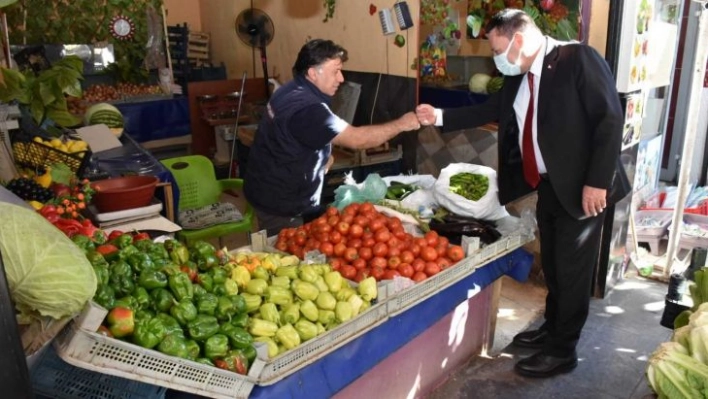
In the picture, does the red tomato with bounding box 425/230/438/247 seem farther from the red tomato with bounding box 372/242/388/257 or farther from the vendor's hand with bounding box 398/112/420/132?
the vendor's hand with bounding box 398/112/420/132

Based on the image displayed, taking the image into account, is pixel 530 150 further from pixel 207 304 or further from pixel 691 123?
pixel 207 304

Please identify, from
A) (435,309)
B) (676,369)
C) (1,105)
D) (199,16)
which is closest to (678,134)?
(435,309)

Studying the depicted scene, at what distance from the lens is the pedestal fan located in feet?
23.3

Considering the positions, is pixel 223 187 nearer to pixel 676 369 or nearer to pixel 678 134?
pixel 676 369

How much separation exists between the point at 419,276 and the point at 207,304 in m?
1.02

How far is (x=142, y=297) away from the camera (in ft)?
5.72

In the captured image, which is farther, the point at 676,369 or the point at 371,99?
the point at 371,99

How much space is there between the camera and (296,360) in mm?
1968

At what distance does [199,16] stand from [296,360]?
359 inches

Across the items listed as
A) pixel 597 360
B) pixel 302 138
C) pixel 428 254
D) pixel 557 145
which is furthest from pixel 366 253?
pixel 597 360

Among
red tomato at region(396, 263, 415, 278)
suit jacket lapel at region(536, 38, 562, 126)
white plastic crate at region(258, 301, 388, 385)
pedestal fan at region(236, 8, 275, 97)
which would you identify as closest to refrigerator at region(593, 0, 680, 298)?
suit jacket lapel at region(536, 38, 562, 126)

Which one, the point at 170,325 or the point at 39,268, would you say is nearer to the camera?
the point at 39,268

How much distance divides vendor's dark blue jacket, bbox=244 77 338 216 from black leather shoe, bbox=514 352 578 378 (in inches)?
58.5

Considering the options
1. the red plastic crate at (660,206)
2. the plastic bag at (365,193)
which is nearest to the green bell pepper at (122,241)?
the plastic bag at (365,193)
